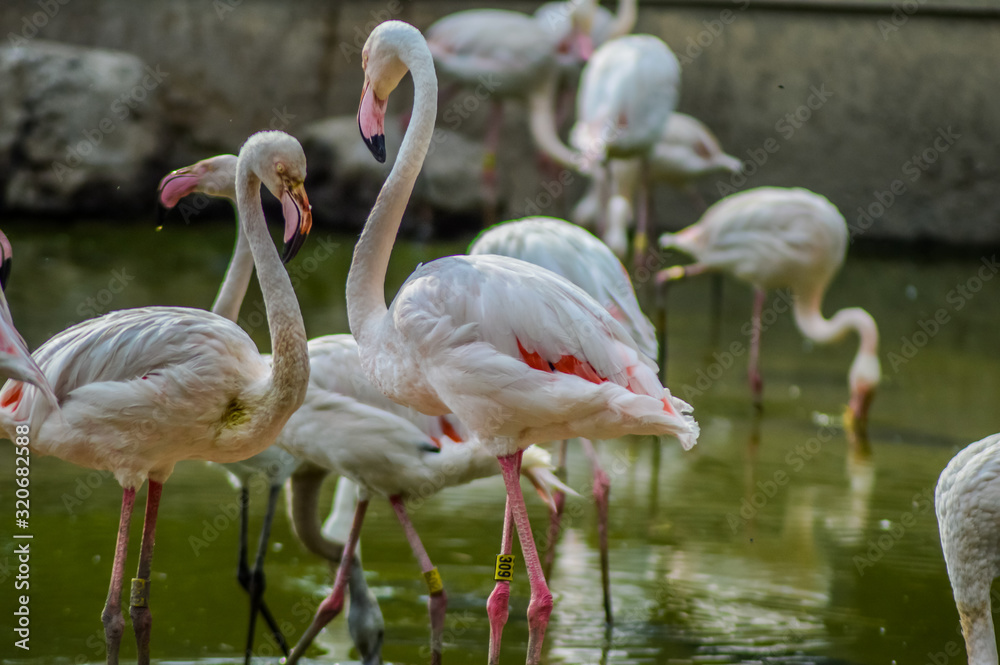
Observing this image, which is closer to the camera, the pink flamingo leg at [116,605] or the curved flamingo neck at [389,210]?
the pink flamingo leg at [116,605]

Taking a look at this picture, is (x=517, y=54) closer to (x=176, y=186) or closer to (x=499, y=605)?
(x=176, y=186)

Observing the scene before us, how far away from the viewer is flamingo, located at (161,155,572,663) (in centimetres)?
357

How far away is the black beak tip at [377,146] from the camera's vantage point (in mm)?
3338

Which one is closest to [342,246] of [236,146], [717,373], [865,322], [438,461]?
[236,146]

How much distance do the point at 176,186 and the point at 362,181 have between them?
771 cm

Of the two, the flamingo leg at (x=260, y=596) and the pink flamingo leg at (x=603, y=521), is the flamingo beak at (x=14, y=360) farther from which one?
the pink flamingo leg at (x=603, y=521)

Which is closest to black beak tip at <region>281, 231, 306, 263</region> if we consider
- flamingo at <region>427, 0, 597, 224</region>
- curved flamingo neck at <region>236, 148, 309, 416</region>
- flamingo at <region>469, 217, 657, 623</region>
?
curved flamingo neck at <region>236, 148, 309, 416</region>

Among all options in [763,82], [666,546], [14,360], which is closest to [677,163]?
[763,82]

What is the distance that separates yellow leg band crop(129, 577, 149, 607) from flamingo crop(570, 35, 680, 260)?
15.5 feet

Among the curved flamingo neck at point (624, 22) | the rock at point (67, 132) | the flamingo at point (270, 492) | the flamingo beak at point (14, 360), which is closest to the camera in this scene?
Result: the flamingo beak at point (14, 360)

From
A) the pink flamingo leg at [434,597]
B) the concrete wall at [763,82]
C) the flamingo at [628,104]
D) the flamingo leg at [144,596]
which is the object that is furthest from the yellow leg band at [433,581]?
the concrete wall at [763,82]

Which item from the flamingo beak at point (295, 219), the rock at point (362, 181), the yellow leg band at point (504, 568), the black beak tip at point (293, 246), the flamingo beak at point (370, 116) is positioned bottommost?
the yellow leg band at point (504, 568)

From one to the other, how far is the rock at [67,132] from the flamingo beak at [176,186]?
737 centimetres

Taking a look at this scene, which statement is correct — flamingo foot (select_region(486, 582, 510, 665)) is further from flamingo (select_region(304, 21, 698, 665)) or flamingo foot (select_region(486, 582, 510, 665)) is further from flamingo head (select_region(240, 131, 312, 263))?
flamingo head (select_region(240, 131, 312, 263))
